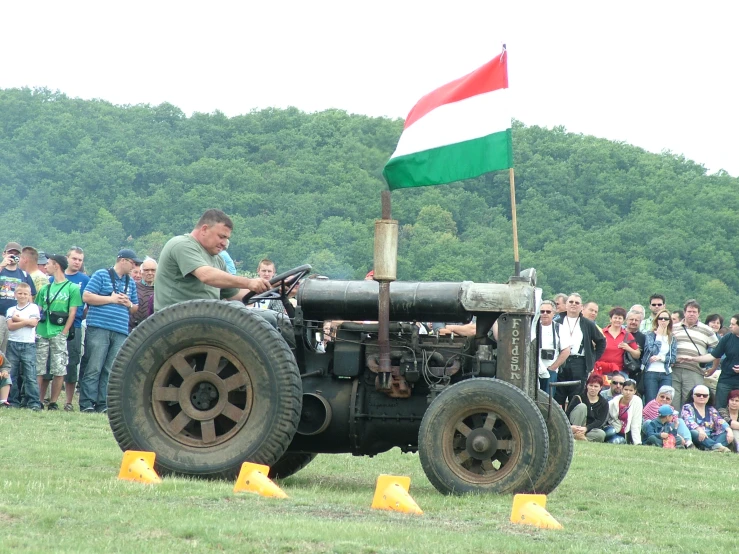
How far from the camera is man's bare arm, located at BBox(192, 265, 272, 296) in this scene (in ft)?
28.9

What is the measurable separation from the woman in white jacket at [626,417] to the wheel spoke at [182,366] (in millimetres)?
8093

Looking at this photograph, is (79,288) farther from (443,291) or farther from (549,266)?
(549,266)

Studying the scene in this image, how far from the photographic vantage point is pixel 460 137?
9.62 m

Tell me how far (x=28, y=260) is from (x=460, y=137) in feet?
27.7

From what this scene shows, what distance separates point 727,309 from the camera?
1529 inches

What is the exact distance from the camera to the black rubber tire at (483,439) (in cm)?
848

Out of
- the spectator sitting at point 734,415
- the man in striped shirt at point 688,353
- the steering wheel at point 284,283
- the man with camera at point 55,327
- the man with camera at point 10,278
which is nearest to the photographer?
the steering wheel at point 284,283

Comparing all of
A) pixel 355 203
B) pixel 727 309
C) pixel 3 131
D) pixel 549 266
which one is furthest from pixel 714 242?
pixel 3 131

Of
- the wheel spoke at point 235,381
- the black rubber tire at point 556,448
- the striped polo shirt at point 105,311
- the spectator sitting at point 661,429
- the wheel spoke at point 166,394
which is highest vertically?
the striped polo shirt at point 105,311

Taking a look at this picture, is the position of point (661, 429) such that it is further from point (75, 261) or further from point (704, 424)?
point (75, 261)

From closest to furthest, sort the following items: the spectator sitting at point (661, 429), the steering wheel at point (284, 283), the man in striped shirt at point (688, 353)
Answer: the steering wheel at point (284, 283) < the spectator sitting at point (661, 429) < the man in striped shirt at point (688, 353)

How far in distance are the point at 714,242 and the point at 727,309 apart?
5617 millimetres

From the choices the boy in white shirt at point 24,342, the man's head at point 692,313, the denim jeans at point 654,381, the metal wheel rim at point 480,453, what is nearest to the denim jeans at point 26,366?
the boy in white shirt at point 24,342

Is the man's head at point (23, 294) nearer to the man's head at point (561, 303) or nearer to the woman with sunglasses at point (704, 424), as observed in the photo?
the man's head at point (561, 303)
